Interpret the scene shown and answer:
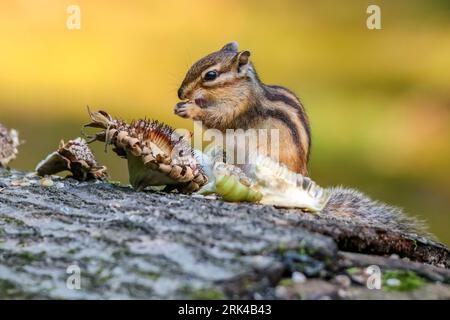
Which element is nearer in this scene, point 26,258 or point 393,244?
point 26,258

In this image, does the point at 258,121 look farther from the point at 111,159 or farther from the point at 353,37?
the point at 353,37

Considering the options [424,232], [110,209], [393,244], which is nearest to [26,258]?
[110,209]

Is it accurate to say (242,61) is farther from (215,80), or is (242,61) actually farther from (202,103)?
(202,103)

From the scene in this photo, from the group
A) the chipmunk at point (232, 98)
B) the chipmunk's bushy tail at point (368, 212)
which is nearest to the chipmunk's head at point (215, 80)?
the chipmunk at point (232, 98)

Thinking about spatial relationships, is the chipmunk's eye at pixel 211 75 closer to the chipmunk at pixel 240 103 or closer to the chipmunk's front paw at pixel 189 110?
the chipmunk at pixel 240 103

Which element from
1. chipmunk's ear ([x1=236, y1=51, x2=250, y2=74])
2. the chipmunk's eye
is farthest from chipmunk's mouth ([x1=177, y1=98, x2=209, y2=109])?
chipmunk's ear ([x1=236, y1=51, x2=250, y2=74])

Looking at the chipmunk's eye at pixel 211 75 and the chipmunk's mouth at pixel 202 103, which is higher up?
the chipmunk's eye at pixel 211 75

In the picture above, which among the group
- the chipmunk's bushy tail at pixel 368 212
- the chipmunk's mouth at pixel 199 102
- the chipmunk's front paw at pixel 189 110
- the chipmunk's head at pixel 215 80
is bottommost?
the chipmunk's bushy tail at pixel 368 212
